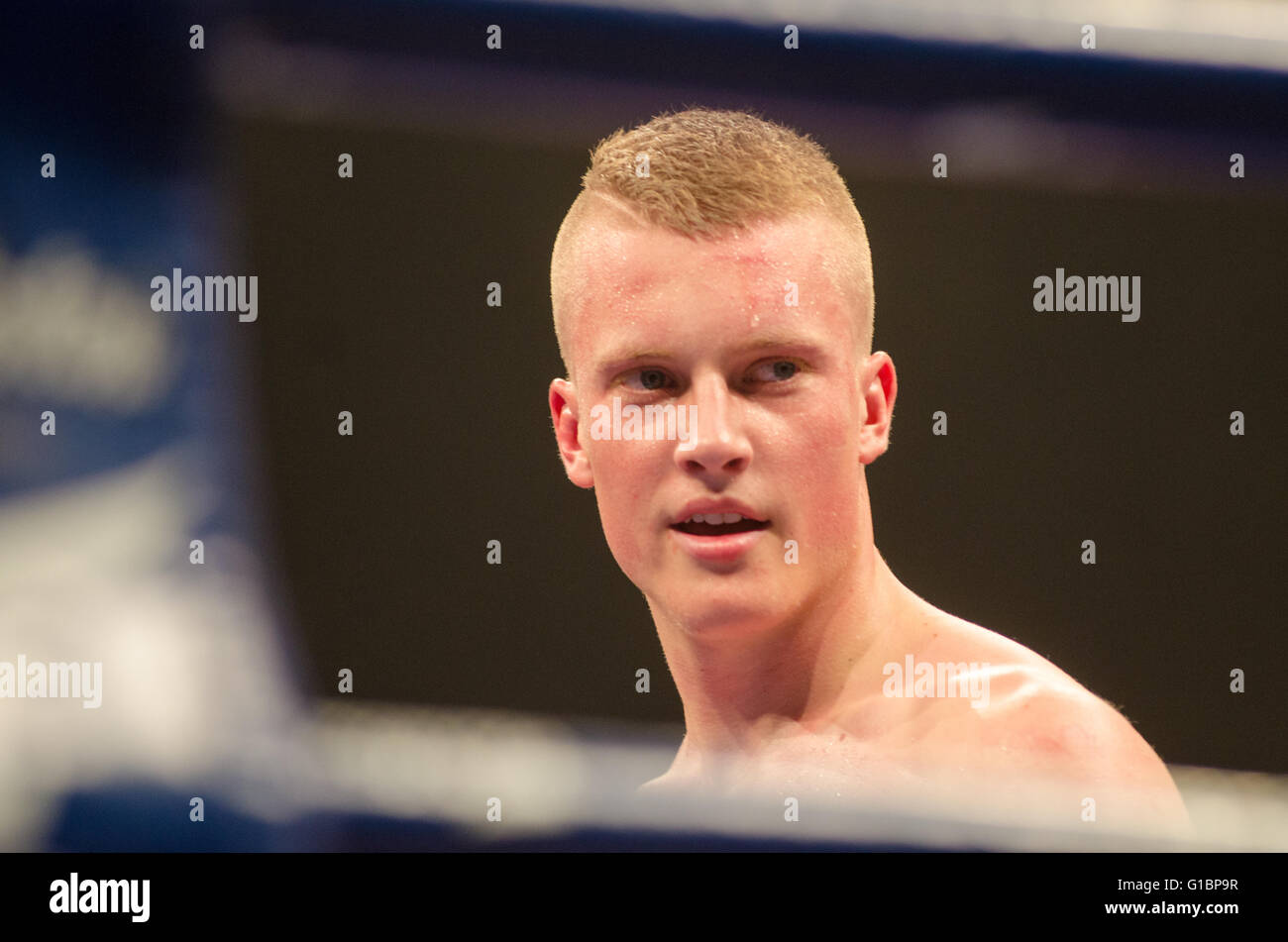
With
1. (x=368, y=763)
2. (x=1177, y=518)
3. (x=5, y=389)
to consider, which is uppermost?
(x=5, y=389)

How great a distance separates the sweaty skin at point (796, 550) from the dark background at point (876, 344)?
0.31 m

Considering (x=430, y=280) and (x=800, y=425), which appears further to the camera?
(x=430, y=280)

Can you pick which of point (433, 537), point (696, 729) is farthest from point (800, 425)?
point (433, 537)

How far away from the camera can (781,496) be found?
3.33 meters

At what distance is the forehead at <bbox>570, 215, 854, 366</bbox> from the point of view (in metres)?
3.29

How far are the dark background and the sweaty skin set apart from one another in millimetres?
306

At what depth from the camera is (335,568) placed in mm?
3881

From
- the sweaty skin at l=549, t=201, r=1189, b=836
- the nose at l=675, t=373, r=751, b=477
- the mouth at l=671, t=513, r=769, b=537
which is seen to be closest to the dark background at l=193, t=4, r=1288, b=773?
the sweaty skin at l=549, t=201, r=1189, b=836

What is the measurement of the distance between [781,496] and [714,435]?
0.78 ft

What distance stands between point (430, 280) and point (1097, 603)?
2.19m

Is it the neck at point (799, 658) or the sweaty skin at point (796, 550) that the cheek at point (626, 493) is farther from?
the neck at point (799, 658)

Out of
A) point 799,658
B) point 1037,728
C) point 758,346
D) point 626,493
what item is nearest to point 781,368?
point 758,346

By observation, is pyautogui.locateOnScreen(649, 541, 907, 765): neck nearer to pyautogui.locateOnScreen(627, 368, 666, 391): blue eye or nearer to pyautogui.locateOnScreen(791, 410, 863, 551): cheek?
pyautogui.locateOnScreen(791, 410, 863, 551): cheek
